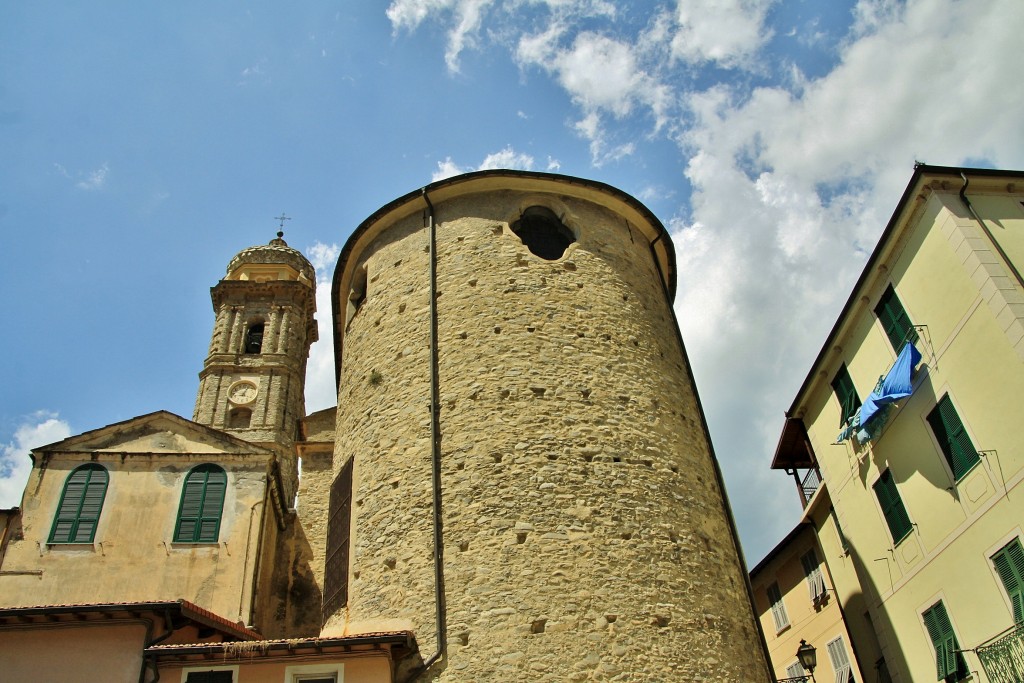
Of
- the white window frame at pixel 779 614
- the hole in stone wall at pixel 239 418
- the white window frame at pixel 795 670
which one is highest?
the hole in stone wall at pixel 239 418

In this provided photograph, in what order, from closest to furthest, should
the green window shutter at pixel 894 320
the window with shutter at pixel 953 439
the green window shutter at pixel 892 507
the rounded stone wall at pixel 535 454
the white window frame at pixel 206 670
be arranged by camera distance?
the white window frame at pixel 206 670
the rounded stone wall at pixel 535 454
the window with shutter at pixel 953 439
the green window shutter at pixel 894 320
the green window shutter at pixel 892 507

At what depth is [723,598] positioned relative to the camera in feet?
36.9

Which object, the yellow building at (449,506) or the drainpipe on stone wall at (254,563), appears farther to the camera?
the drainpipe on stone wall at (254,563)

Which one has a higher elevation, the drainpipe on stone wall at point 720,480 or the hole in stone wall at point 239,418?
the hole in stone wall at point 239,418

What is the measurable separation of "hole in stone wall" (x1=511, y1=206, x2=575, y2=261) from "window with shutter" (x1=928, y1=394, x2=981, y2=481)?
6368 mm

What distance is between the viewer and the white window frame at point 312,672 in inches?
390

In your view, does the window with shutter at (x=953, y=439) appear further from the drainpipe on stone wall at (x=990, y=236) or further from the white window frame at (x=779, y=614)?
the white window frame at (x=779, y=614)

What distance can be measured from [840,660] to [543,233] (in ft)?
34.4

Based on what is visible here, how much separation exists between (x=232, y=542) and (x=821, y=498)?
1151 cm

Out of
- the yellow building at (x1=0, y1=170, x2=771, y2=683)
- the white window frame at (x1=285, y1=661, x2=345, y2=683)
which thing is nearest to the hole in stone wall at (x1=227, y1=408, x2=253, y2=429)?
the yellow building at (x1=0, y1=170, x2=771, y2=683)

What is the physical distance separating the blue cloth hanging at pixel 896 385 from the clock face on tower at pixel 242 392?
31581 millimetres

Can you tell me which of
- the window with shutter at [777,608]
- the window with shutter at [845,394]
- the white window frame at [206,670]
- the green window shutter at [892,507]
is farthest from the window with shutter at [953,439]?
the white window frame at [206,670]

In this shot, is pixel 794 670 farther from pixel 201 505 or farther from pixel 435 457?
pixel 201 505

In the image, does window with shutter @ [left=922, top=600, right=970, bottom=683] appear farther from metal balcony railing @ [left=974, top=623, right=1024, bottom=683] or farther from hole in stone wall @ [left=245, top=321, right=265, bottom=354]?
hole in stone wall @ [left=245, top=321, right=265, bottom=354]
